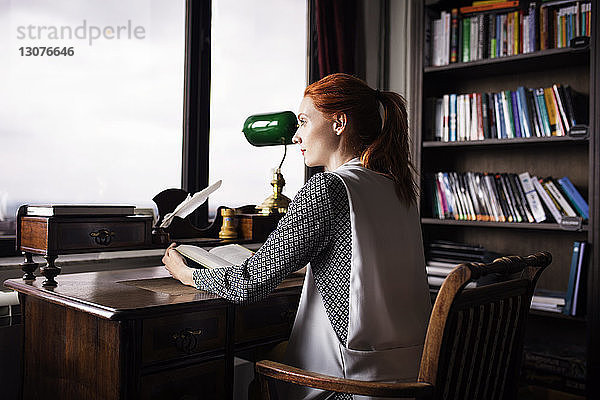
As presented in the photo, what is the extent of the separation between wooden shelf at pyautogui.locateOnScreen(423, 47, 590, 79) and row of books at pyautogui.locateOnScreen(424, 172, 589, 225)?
53cm

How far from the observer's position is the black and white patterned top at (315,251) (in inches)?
52.4

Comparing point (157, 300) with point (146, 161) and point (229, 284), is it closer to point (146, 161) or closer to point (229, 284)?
point (229, 284)

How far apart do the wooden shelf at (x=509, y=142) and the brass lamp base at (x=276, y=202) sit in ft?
3.58

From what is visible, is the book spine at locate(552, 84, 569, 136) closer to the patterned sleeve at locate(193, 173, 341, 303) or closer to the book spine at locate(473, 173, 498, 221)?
the book spine at locate(473, 173, 498, 221)

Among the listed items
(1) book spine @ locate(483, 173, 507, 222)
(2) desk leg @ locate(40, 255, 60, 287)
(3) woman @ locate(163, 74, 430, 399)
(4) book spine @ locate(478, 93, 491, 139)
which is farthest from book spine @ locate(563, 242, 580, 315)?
(2) desk leg @ locate(40, 255, 60, 287)

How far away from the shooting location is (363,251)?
1.33 metres

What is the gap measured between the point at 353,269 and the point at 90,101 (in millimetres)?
1408

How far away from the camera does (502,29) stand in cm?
282

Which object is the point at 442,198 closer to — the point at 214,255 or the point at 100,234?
the point at 214,255

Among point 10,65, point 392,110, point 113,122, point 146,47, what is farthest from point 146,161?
point 392,110

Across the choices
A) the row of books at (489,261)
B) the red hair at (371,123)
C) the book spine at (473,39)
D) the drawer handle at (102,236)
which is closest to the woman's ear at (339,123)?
the red hair at (371,123)

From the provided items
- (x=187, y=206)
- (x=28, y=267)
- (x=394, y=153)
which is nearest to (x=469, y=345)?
(x=394, y=153)

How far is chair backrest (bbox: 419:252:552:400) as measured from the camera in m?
1.13

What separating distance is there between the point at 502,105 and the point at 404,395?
6.71 ft
